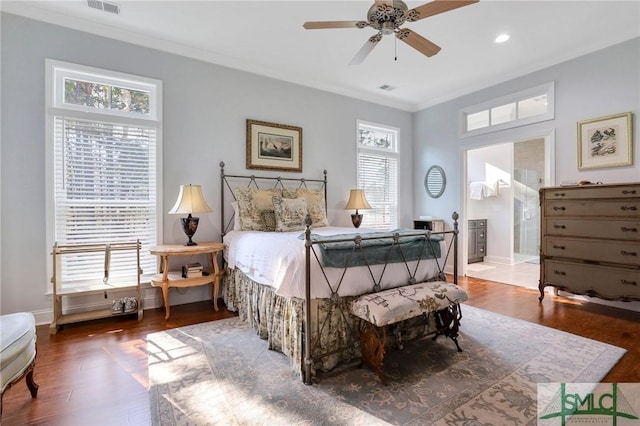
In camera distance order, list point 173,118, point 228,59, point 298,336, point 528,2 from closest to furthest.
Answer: point 298,336 → point 528,2 → point 173,118 → point 228,59

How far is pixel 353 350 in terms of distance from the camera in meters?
2.27

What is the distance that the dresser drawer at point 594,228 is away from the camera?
3057mm

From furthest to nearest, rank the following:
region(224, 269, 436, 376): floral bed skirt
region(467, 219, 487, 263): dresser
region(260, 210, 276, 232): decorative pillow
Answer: region(467, 219, 487, 263): dresser < region(260, 210, 276, 232): decorative pillow < region(224, 269, 436, 376): floral bed skirt

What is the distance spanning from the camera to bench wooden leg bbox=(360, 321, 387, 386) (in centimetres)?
200

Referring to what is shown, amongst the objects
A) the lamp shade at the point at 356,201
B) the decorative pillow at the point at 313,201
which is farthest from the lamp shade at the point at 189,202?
the lamp shade at the point at 356,201

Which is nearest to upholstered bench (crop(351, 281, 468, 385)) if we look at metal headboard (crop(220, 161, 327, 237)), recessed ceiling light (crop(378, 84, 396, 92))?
metal headboard (crop(220, 161, 327, 237))

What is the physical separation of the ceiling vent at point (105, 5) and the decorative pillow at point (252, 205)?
2098 millimetres

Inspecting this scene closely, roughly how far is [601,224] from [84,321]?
549 cm

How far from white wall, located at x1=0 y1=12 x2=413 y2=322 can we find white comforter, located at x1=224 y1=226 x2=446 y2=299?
145 centimetres

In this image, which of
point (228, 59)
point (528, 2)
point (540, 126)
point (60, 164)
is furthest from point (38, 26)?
point (540, 126)

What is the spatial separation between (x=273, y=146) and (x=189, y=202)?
1.48 meters

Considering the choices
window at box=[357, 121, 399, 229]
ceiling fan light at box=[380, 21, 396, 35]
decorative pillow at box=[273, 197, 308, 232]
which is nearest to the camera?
ceiling fan light at box=[380, 21, 396, 35]

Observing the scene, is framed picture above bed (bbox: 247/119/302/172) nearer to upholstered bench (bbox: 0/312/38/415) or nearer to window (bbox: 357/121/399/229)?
window (bbox: 357/121/399/229)

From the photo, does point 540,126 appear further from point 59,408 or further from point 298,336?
point 59,408
